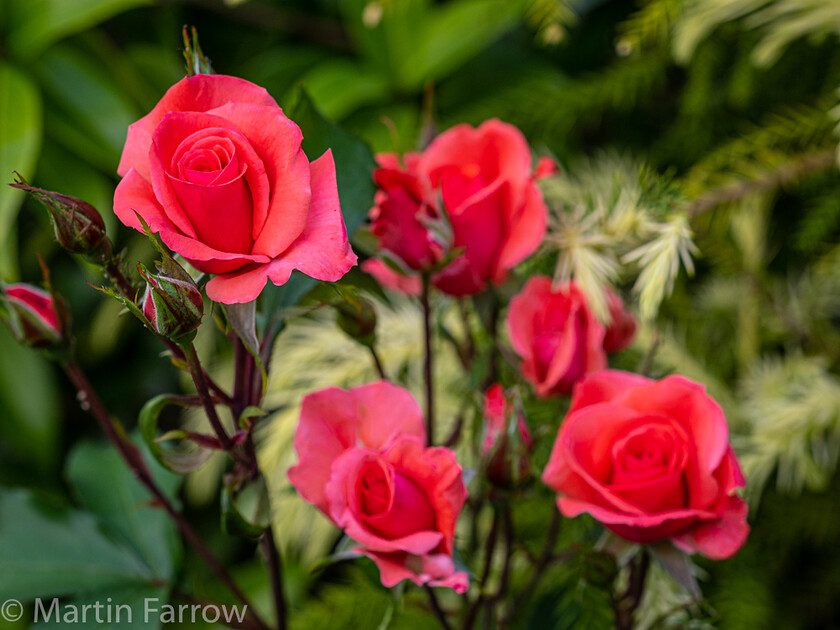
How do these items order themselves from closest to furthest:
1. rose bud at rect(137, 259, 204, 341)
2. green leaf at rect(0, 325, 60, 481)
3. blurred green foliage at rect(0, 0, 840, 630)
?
1. rose bud at rect(137, 259, 204, 341)
2. blurred green foliage at rect(0, 0, 840, 630)
3. green leaf at rect(0, 325, 60, 481)

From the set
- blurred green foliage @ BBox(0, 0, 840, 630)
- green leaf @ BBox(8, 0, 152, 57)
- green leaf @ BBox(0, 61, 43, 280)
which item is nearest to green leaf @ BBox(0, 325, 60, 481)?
blurred green foliage @ BBox(0, 0, 840, 630)

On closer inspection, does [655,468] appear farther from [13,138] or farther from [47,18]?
[47,18]

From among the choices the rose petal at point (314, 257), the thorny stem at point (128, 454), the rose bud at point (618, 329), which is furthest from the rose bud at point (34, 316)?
the rose bud at point (618, 329)

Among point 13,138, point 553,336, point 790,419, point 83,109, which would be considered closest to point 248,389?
point 553,336

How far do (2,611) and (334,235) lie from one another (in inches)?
11.1

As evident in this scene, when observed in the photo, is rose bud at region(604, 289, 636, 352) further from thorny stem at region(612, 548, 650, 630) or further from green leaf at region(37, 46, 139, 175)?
green leaf at region(37, 46, 139, 175)

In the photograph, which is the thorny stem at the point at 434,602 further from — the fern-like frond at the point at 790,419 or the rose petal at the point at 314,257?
the fern-like frond at the point at 790,419

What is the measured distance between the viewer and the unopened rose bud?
30 cm

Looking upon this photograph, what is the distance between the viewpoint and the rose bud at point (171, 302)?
7.7 inches

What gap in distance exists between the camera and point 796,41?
0.61 meters

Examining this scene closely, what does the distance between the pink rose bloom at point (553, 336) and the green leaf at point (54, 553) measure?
228mm

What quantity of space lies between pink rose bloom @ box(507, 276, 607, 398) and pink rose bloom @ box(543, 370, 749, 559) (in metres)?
0.03

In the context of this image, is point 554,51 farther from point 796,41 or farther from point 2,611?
point 2,611

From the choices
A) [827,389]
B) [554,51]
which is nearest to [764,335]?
[827,389]
